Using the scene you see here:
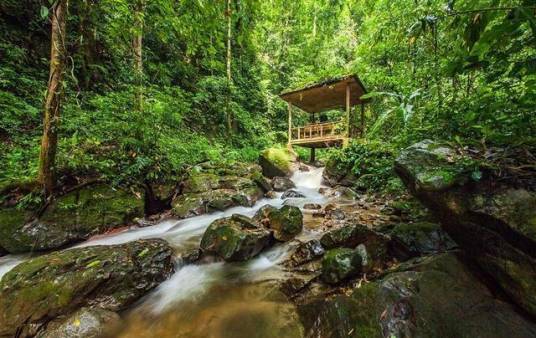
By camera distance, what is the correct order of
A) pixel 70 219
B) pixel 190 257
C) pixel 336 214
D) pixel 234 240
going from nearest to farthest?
pixel 234 240 < pixel 190 257 < pixel 70 219 < pixel 336 214

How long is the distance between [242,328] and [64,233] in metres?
4.04

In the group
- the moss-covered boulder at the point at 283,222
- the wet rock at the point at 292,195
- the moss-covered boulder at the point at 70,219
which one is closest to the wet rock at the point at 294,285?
the moss-covered boulder at the point at 283,222

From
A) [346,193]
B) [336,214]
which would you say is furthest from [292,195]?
[336,214]

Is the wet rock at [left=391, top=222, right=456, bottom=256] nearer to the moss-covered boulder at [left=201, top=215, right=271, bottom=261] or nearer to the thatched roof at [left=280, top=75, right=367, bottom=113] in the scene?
the moss-covered boulder at [left=201, top=215, right=271, bottom=261]

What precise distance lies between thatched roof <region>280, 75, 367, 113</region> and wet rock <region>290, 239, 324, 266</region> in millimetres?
8068

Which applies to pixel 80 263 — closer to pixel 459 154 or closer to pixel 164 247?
pixel 164 247

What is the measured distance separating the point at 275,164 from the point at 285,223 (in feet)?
22.1

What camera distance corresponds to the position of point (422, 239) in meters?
3.21

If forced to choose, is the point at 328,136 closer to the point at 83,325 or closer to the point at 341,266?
the point at 341,266

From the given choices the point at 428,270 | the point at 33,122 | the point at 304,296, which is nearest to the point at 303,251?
the point at 304,296

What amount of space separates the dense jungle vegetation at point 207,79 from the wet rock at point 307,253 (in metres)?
1.89

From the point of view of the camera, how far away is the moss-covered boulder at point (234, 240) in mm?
3818

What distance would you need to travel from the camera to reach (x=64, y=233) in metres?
4.47

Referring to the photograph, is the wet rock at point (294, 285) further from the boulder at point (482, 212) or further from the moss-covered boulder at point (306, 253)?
the boulder at point (482, 212)
